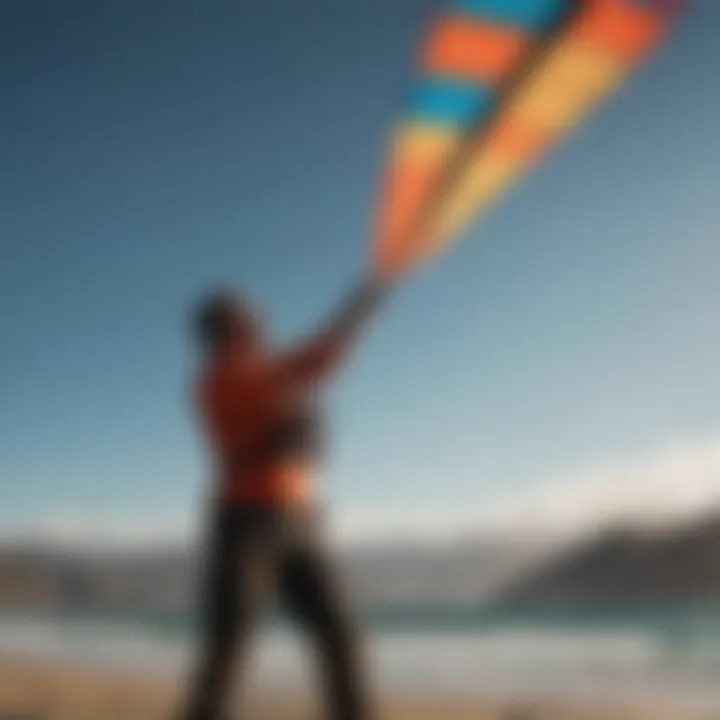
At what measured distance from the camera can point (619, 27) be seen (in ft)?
6.89

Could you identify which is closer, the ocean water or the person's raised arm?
the person's raised arm

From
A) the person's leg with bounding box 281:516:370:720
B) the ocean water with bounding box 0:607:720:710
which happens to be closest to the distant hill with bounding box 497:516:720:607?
the ocean water with bounding box 0:607:720:710

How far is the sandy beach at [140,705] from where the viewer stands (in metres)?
2.47

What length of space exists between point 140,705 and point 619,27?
73.7 inches

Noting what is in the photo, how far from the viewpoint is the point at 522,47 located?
2066 mm

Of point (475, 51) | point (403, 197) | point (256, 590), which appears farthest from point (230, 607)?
point (475, 51)

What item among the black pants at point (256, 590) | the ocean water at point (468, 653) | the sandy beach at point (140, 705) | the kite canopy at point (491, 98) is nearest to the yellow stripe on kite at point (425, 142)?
the kite canopy at point (491, 98)

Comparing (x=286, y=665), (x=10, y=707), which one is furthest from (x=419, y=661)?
(x=10, y=707)

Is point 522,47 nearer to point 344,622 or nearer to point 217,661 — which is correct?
point 344,622

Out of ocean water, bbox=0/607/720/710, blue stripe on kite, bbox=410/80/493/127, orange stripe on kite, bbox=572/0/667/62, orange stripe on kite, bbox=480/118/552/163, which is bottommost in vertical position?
ocean water, bbox=0/607/720/710

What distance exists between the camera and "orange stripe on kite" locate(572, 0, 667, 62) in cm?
201

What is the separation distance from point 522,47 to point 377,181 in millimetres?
620

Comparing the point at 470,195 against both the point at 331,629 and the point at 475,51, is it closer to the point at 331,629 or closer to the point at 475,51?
the point at 475,51

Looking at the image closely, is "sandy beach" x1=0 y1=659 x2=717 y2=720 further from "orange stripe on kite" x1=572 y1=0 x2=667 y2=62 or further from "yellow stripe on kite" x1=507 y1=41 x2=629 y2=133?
"orange stripe on kite" x1=572 y1=0 x2=667 y2=62
